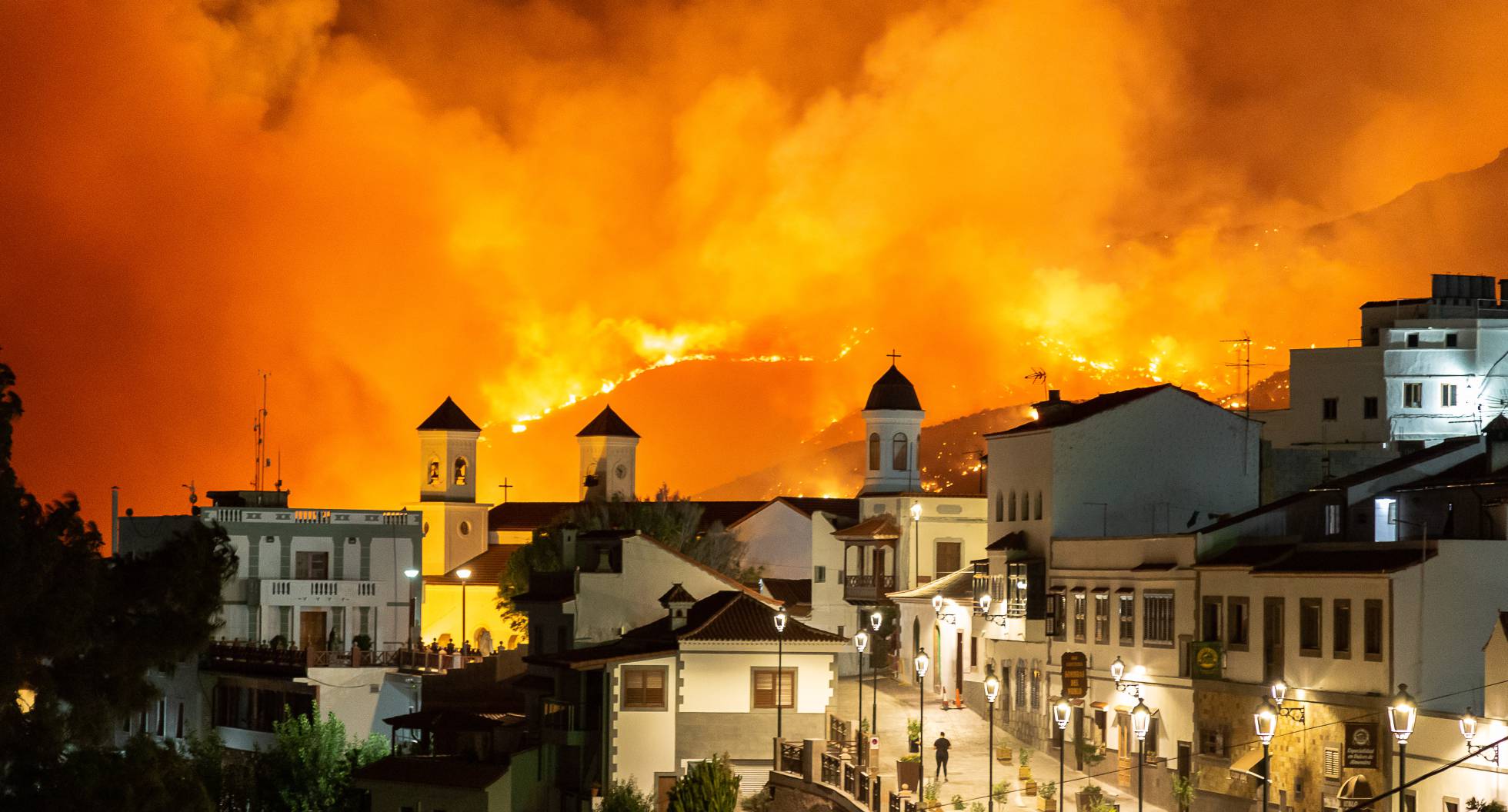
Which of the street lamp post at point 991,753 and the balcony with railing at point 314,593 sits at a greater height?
the balcony with railing at point 314,593

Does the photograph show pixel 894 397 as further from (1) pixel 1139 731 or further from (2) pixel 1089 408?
(1) pixel 1139 731

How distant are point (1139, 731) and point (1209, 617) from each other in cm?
780

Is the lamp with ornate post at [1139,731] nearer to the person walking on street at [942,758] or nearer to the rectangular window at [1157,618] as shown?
the rectangular window at [1157,618]

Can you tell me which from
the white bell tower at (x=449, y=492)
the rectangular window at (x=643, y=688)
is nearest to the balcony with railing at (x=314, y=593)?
the rectangular window at (x=643, y=688)

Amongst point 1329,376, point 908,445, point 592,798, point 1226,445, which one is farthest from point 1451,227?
point 592,798

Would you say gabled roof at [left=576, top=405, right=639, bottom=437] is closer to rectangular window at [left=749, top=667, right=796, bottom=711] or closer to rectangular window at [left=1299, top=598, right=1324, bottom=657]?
rectangular window at [left=749, top=667, right=796, bottom=711]

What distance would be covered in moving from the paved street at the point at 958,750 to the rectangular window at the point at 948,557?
613 inches

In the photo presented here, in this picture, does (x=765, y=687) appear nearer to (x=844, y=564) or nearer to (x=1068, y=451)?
(x=1068, y=451)

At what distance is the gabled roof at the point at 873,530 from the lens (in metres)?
100

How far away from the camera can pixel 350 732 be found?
80438 millimetres

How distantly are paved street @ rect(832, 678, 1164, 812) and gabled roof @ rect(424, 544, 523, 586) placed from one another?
4364cm

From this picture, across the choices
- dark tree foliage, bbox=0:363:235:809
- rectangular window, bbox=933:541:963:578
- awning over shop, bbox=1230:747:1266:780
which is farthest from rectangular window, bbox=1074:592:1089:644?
dark tree foliage, bbox=0:363:235:809

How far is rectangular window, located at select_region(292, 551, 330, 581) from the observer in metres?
98.8

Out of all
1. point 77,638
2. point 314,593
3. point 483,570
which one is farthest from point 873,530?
point 77,638
